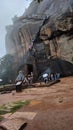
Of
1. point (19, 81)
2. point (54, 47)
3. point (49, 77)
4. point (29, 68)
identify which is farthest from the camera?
point (54, 47)

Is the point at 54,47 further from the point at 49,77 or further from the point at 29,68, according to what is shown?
the point at 49,77

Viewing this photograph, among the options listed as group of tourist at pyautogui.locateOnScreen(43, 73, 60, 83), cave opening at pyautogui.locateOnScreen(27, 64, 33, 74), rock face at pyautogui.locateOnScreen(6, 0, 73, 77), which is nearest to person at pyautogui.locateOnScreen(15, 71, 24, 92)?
group of tourist at pyautogui.locateOnScreen(43, 73, 60, 83)

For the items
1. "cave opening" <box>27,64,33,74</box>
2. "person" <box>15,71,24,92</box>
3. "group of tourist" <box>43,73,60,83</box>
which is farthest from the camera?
"cave opening" <box>27,64,33,74</box>

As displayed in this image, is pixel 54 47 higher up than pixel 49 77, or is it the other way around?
pixel 54 47

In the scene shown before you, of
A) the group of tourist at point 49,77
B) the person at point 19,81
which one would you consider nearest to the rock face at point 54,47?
the group of tourist at point 49,77

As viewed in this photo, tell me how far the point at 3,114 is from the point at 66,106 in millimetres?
2530

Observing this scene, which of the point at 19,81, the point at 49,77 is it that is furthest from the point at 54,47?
the point at 19,81

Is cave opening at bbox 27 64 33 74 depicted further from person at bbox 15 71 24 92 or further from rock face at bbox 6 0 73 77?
person at bbox 15 71 24 92

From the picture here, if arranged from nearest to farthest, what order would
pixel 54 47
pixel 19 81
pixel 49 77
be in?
pixel 19 81 → pixel 49 77 → pixel 54 47

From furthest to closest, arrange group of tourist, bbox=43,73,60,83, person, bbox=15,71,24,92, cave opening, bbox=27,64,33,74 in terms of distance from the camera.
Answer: cave opening, bbox=27,64,33,74 < group of tourist, bbox=43,73,60,83 < person, bbox=15,71,24,92

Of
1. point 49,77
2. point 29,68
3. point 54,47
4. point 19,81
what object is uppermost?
point 54,47

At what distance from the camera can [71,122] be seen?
6422mm

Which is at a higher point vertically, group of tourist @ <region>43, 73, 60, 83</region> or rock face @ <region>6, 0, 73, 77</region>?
rock face @ <region>6, 0, 73, 77</region>

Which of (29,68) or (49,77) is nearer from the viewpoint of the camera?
(49,77)
